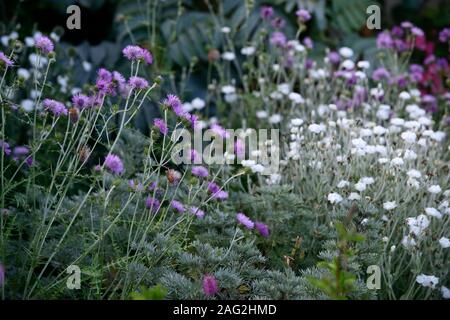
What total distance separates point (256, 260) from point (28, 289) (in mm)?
655

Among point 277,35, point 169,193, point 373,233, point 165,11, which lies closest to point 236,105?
point 277,35

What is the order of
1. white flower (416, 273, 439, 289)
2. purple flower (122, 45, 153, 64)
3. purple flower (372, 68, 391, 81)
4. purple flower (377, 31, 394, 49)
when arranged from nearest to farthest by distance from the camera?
purple flower (122, 45, 153, 64), white flower (416, 273, 439, 289), purple flower (372, 68, 391, 81), purple flower (377, 31, 394, 49)

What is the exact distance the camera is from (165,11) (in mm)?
4297

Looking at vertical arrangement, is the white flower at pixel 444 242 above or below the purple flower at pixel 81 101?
below

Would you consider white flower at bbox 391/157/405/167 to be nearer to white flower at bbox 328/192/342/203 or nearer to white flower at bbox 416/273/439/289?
white flower at bbox 328/192/342/203

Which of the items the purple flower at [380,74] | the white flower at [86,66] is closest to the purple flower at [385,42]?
the purple flower at [380,74]

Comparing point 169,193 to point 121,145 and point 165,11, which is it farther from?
point 165,11

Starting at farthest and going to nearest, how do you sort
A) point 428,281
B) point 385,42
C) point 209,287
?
point 385,42, point 428,281, point 209,287

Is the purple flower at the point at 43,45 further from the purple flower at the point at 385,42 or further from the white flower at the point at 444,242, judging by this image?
the purple flower at the point at 385,42

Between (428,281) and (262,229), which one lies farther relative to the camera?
(262,229)

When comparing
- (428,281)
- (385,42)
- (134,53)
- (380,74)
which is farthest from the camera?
(385,42)

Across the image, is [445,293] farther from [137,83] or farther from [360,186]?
[137,83]

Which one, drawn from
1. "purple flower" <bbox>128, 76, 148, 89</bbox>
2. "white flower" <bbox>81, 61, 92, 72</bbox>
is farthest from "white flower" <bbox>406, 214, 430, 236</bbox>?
"white flower" <bbox>81, 61, 92, 72</bbox>

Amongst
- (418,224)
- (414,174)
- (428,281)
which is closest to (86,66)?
(414,174)
